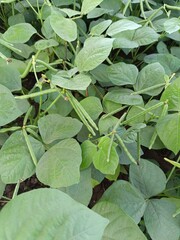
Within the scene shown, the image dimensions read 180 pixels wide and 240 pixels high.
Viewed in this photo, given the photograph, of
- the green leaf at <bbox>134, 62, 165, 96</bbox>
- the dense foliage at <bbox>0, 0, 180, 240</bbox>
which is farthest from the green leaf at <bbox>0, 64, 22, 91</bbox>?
the green leaf at <bbox>134, 62, 165, 96</bbox>

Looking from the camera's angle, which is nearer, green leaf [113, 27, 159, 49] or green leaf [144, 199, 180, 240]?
green leaf [144, 199, 180, 240]

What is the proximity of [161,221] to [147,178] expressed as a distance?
2.9 inches

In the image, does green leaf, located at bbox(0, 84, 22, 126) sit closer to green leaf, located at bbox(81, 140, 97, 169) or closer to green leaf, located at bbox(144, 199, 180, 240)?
green leaf, located at bbox(81, 140, 97, 169)

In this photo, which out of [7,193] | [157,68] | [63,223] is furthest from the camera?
[7,193]

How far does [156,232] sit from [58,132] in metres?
0.22

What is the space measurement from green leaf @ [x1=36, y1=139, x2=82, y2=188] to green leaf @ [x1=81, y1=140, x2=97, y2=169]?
1.0 inches

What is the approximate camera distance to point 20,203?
1.33 feet

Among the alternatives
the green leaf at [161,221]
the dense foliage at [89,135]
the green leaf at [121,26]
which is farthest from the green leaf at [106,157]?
the green leaf at [121,26]

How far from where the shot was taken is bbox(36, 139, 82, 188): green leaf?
0.53 metres

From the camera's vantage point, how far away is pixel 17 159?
0.57m

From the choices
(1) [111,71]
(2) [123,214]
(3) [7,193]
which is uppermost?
(1) [111,71]

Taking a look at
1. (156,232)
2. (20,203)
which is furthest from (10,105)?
(156,232)

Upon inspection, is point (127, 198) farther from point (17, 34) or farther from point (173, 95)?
point (17, 34)

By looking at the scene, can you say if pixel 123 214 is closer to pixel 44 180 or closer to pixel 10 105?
pixel 44 180
